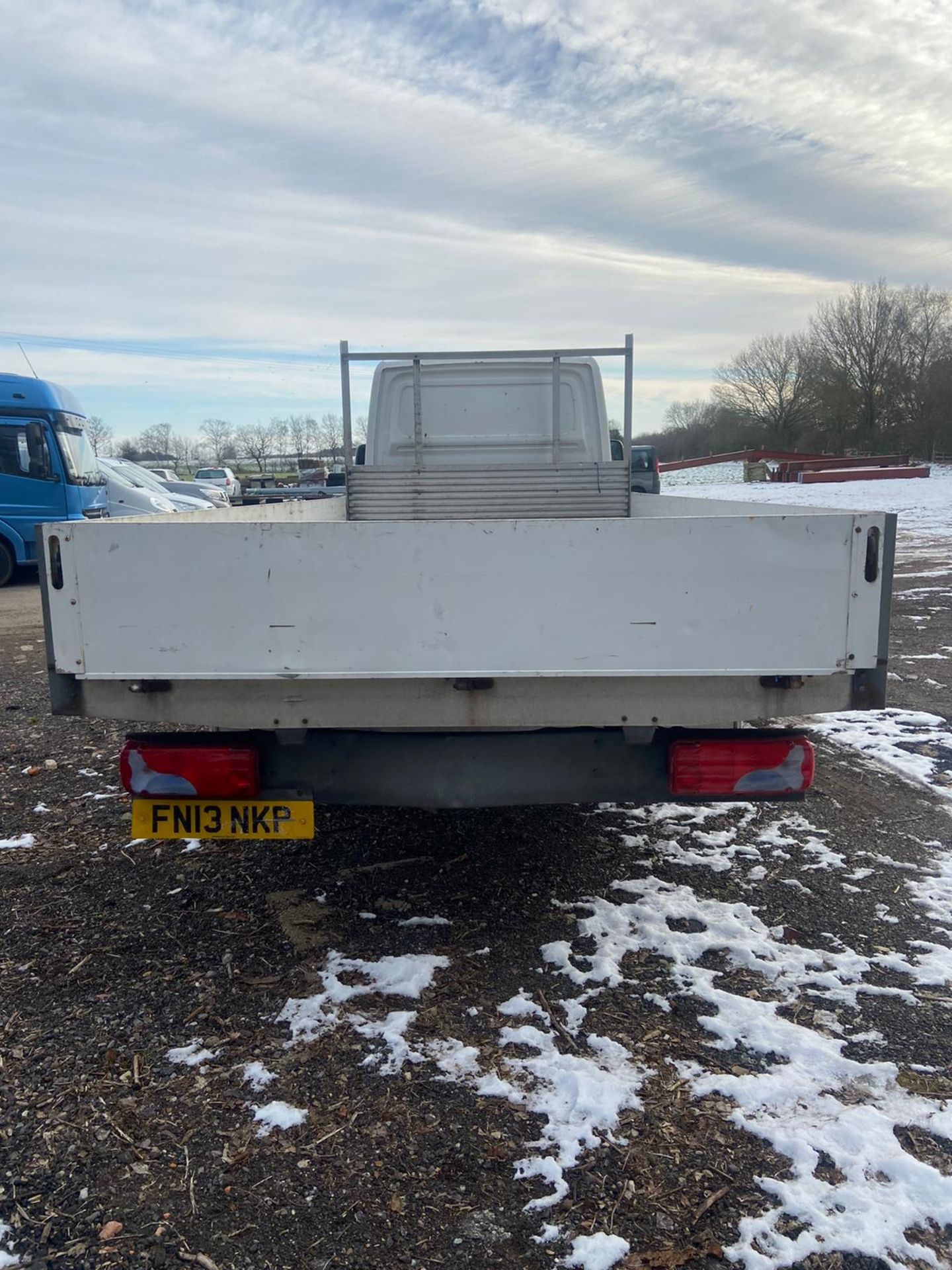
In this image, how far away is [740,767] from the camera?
2971mm

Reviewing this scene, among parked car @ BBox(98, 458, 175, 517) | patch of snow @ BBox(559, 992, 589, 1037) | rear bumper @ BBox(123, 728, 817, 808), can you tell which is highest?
parked car @ BBox(98, 458, 175, 517)

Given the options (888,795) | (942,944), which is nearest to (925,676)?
(888,795)

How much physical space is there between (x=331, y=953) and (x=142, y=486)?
21066mm

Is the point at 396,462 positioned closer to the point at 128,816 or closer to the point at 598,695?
the point at 128,816

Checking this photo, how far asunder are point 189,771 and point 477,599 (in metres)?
1.22

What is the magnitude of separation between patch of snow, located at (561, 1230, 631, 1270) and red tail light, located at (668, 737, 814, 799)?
1.38m

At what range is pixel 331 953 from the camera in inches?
123

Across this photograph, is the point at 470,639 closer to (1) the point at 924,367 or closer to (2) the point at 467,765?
(2) the point at 467,765

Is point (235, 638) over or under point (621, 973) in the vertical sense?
over

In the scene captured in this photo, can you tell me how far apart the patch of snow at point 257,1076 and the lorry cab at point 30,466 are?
13.0 meters

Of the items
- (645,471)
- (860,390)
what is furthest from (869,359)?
(645,471)

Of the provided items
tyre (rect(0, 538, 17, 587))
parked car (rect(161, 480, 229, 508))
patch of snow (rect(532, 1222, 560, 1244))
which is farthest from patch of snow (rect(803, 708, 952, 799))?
parked car (rect(161, 480, 229, 508))

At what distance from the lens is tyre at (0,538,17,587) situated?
14.2 m

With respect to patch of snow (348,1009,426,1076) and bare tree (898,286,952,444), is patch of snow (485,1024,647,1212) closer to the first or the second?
patch of snow (348,1009,426,1076)
